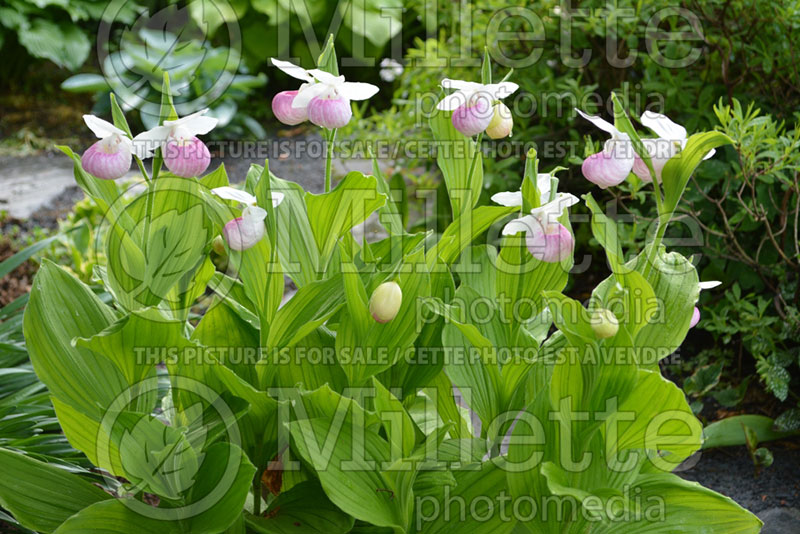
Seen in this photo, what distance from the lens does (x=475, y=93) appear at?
1.11 m

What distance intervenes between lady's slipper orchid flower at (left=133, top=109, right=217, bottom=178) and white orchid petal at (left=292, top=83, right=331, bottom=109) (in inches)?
4.9

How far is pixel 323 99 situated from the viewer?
108 cm

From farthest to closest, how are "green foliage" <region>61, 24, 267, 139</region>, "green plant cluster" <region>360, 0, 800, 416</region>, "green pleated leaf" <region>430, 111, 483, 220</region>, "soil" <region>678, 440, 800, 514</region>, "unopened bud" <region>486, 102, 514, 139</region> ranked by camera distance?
"green foliage" <region>61, 24, 267, 139</region> → "green plant cluster" <region>360, 0, 800, 416</region> → "soil" <region>678, 440, 800, 514</region> → "green pleated leaf" <region>430, 111, 483, 220</region> → "unopened bud" <region>486, 102, 514, 139</region>

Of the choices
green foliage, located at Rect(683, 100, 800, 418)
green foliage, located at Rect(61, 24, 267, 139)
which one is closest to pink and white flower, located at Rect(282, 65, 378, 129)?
green foliage, located at Rect(683, 100, 800, 418)

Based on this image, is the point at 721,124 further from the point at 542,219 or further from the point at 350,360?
the point at 350,360

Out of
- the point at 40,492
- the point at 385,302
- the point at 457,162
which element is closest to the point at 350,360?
the point at 385,302

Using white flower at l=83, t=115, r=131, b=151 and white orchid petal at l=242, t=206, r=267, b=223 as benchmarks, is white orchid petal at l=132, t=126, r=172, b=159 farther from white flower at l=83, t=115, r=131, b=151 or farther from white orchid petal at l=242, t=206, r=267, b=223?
white orchid petal at l=242, t=206, r=267, b=223

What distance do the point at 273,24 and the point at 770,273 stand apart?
308 centimetres

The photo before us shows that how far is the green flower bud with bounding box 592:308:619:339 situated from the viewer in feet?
3.01

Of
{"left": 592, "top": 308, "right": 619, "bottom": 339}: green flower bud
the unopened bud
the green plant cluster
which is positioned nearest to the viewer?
{"left": 592, "top": 308, "right": 619, "bottom": 339}: green flower bud

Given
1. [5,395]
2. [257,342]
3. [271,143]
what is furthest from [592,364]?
[271,143]

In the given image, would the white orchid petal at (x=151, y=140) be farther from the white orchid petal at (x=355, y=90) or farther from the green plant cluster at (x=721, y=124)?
the green plant cluster at (x=721, y=124)

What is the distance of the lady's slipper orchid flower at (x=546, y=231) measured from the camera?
1.01 metres

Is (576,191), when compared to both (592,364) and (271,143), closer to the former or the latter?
(592,364)
